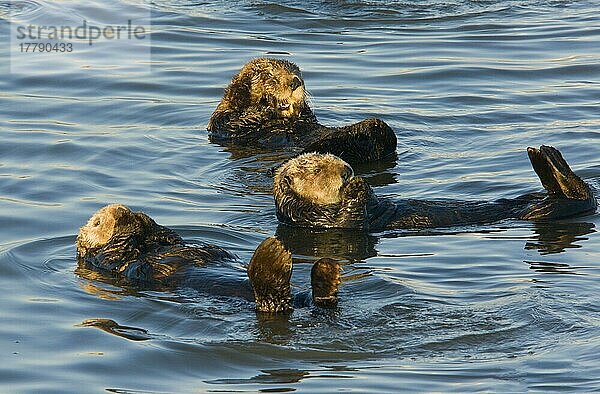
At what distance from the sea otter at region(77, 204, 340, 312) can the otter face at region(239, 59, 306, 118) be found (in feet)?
11.2

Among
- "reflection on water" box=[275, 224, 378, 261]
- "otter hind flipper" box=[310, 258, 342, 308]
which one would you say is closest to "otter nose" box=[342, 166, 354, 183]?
"reflection on water" box=[275, 224, 378, 261]

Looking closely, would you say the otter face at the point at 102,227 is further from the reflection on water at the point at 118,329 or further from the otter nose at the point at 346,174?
the otter nose at the point at 346,174

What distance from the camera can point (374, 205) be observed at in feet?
25.9

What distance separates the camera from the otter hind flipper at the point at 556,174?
7551mm

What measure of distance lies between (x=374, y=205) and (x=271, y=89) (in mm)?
2727

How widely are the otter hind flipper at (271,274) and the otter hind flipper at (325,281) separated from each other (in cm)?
15

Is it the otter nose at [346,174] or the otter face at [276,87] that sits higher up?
the otter face at [276,87]

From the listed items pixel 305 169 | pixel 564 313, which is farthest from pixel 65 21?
pixel 564 313

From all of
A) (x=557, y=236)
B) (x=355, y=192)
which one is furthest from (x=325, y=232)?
(x=557, y=236)

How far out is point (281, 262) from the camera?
5770 mm

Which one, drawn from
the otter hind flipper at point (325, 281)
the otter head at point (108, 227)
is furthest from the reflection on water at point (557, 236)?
the otter head at point (108, 227)

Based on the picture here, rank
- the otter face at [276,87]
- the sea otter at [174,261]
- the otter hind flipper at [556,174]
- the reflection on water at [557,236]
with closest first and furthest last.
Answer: the sea otter at [174,261] → the reflection on water at [557,236] → the otter hind flipper at [556,174] → the otter face at [276,87]

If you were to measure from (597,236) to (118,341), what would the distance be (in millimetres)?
2931

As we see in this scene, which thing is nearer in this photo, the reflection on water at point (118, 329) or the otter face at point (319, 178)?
the reflection on water at point (118, 329)
